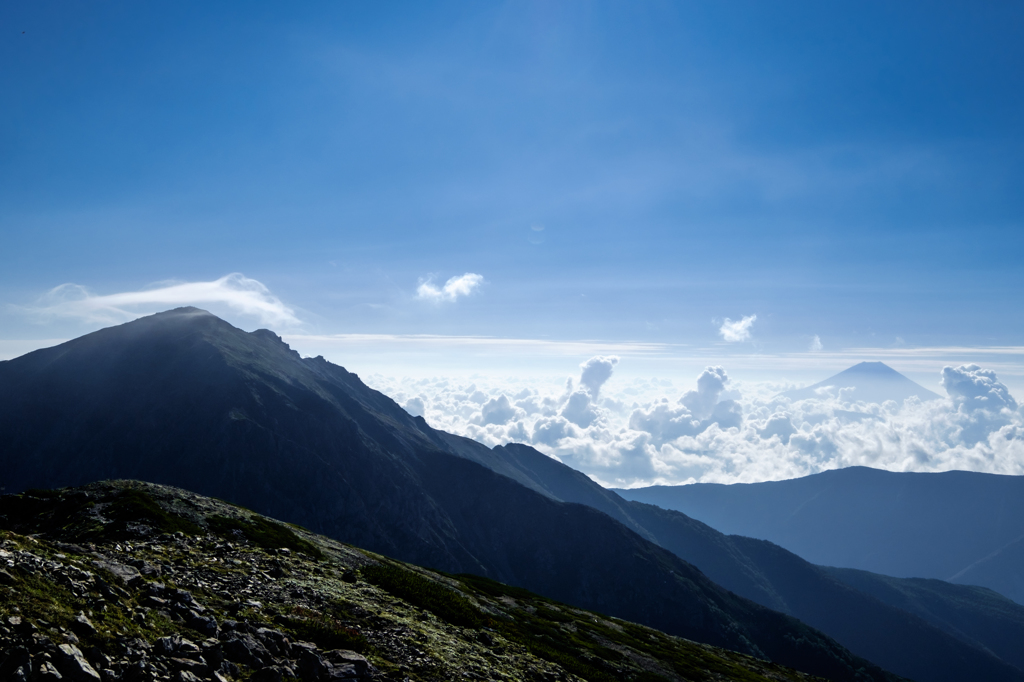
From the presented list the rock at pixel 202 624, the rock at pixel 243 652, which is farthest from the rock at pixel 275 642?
the rock at pixel 202 624

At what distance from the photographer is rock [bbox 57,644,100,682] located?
17625 millimetres

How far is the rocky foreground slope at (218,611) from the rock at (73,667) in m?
0.04

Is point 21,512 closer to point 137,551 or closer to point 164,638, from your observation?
point 137,551

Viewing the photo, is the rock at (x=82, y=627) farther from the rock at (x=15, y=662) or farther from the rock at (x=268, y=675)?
the rock at (x=268, y=675)

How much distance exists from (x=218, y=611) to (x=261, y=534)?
3118 cm

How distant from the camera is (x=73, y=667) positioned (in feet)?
58.2

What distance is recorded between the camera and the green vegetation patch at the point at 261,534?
52.3 m

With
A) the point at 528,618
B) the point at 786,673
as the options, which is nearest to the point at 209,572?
the point at 528,618

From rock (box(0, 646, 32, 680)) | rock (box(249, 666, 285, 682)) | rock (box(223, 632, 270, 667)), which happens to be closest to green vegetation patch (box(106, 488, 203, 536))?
rock (box(223, 632, 270, 667))

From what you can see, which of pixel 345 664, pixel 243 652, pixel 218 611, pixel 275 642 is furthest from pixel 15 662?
pixel 345 664

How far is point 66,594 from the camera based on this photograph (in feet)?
73.4

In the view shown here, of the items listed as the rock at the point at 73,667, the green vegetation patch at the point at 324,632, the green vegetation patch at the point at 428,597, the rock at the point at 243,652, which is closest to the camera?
the rock at the point at 73,667

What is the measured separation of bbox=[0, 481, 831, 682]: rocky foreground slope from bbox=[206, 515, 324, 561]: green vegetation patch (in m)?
0.36

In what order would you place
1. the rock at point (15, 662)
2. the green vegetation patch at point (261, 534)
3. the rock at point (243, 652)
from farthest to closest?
the green vegetation patch at point (261, 534) < the rock at point (243, 652) < the rock at point (15, 662)
